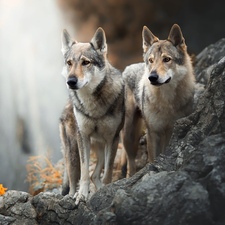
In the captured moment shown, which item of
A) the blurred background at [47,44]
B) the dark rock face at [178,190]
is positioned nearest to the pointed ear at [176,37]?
the dark rock face at [178,190]

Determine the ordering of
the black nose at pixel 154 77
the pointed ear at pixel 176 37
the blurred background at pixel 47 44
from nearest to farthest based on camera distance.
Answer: the black nose at pixel 154 77 → the pointed ear at pixel 176 37 → the blurred background at pixel 47 44

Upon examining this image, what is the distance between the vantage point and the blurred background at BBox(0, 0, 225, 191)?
6.08 meters

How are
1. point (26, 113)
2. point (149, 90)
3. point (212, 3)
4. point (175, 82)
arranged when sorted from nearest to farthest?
point (175, 82) → point (149, 90) → point (212, 3) → point (26, 113)

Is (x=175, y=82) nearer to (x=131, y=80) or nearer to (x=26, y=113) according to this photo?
(x=131, y=80)

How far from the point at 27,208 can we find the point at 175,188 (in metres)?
2.02

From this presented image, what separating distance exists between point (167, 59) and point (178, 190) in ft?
6.47

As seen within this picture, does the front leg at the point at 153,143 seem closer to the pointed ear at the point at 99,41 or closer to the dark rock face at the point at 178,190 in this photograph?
the dark rock face at the point at 178,190

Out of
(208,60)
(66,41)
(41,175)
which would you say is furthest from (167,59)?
(41,175)

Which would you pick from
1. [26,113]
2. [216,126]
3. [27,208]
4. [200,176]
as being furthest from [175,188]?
[26,113]

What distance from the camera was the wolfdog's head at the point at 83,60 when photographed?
9.64ft

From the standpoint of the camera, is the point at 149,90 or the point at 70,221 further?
the point at 149,90

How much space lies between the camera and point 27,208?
9.46 ft

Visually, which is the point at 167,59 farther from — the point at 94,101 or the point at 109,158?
the point at 109,158

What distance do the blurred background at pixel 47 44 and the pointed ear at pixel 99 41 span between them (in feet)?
10.8
